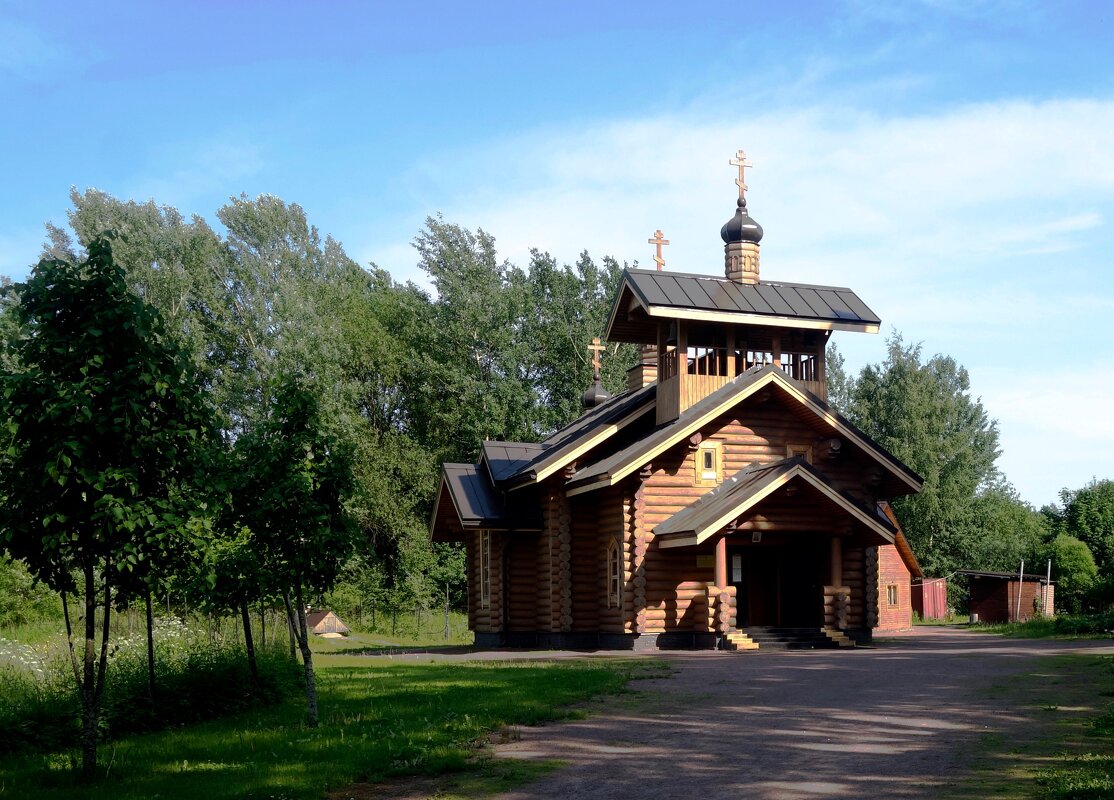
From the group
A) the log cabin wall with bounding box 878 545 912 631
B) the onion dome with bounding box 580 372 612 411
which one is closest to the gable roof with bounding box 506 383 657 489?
the onion dome with bounding box 580 372 612 411

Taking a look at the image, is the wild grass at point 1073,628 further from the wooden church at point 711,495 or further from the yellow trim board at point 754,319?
the yellow trim board at point 754,319

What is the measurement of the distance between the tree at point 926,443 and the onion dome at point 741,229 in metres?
32.6

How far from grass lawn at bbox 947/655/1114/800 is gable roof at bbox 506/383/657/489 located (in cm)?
1506

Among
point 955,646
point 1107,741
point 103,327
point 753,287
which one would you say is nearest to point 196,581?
point 103,327

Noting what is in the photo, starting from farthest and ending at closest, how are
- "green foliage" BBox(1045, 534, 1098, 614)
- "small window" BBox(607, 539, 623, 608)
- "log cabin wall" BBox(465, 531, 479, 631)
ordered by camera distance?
"green foliage" BBox(1045, 534, 1098, 614)
"log cabin wall" BBox(465, 531, 479, 631)
"small window" BBox(607, 539, 623, 608)

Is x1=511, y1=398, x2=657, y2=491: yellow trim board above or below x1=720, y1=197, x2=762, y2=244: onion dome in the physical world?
below

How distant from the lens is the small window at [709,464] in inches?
1125

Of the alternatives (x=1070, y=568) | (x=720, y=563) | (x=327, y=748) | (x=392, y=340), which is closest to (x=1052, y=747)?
(x=327, y=748)

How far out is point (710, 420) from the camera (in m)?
27.5

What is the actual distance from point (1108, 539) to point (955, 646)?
3740 centimetres

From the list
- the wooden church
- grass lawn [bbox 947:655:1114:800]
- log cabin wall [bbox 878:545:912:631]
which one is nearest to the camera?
grass lawn [bbox 947:655:1114:800]

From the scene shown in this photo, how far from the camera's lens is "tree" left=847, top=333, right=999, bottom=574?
61.6 metres

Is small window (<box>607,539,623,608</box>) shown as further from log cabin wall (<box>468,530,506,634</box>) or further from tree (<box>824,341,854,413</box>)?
tree (<box>824,341,854,413</box>)

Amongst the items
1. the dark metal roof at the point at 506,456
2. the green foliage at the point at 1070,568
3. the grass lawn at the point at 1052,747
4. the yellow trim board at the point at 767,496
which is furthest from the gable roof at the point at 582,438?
the green foliage at the point at 1070,568
